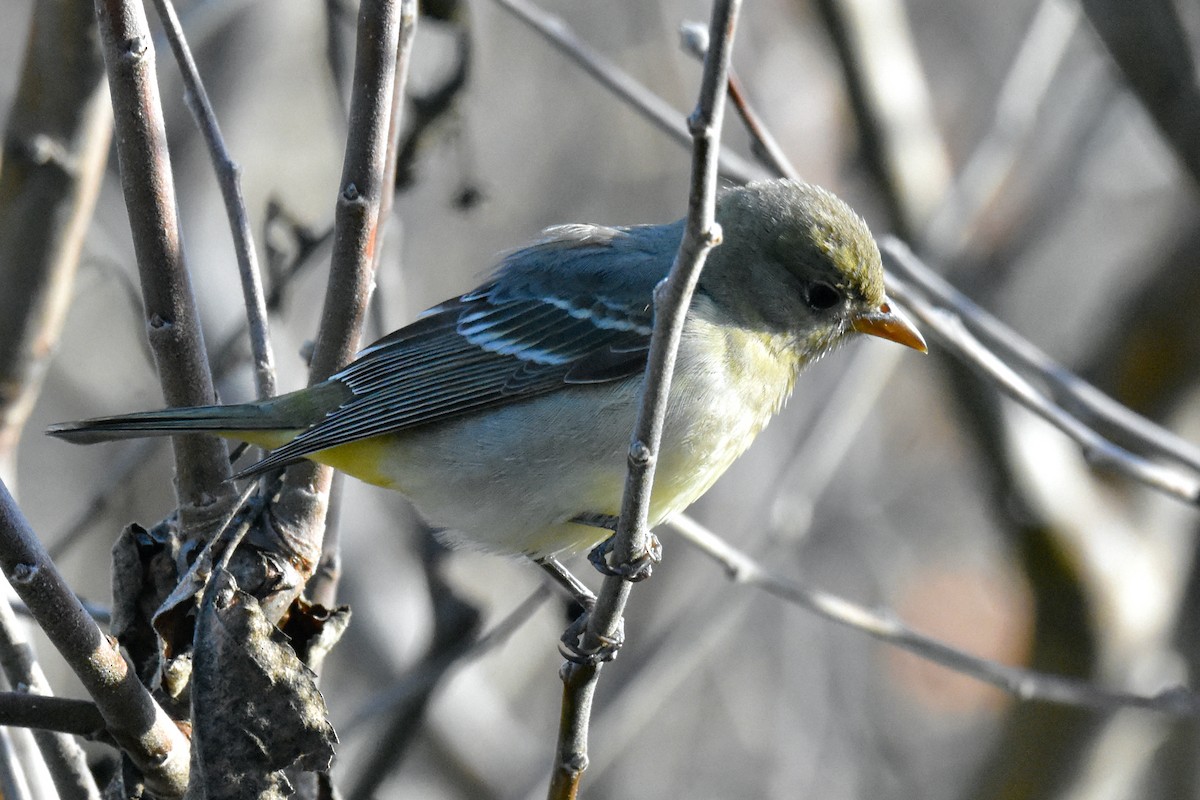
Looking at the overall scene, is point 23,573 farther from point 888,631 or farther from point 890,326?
point 890,326

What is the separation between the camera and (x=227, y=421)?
9.94 ft

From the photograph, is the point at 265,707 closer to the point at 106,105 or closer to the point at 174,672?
the point at 174,672

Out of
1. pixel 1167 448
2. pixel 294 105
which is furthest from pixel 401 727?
pixel 294 105

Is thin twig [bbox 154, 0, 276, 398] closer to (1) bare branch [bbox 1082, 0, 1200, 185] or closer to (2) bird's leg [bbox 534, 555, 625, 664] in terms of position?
(2) bird's leg [bbox 534, 555, 625, 664]

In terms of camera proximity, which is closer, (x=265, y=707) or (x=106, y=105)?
(x=265, y=707)

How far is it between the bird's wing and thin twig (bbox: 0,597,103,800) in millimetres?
1075

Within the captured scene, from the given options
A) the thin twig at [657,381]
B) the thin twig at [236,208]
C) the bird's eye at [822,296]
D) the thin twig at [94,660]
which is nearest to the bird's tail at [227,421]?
the thin twig at [236,208]

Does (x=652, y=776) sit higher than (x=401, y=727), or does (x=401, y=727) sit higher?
(x=652, y=776)

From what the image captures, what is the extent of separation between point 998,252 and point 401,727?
3866 mm

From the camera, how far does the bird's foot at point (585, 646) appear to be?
2727 mm

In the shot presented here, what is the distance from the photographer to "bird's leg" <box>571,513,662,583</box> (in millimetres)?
2486

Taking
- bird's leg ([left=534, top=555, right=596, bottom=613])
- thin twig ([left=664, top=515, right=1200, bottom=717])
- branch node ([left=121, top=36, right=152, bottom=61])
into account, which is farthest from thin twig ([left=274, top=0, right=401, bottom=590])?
thin twig ([left=664, top=515, right=1200, bottom=717])

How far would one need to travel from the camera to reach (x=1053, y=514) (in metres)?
5.46

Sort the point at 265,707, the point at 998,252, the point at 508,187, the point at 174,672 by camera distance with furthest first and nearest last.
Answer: the point at 508,187 → the point at 998,252 → the point at 174,672 → the point at 265,707
